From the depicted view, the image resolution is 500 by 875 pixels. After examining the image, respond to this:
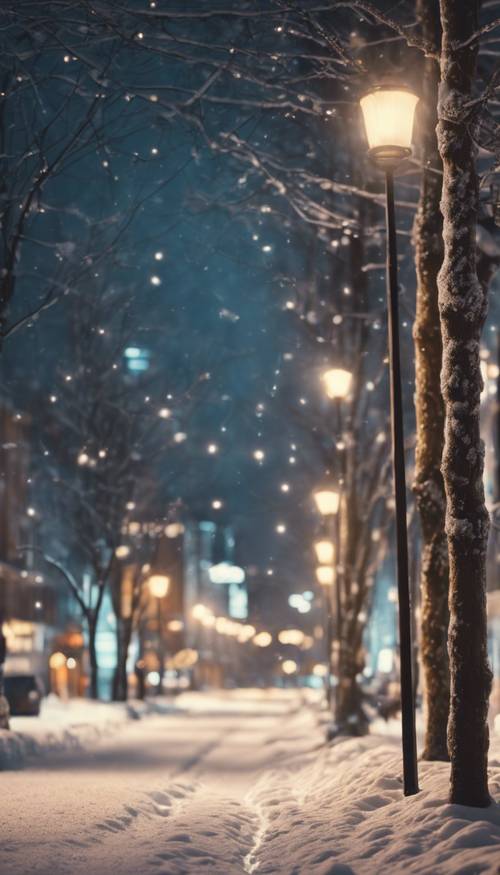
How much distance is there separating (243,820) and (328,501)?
11.9 meters

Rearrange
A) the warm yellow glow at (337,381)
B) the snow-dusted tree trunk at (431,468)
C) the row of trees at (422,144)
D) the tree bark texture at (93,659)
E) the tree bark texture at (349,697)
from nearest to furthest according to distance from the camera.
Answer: the row of trees at (422,144) → the snow-dusted tree trunk at (431,468) → the warm yellow glow at (337,381) → the tree bark texture at (349,697) → the tree bark texture at (93,659)

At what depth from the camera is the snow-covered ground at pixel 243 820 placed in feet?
31.0

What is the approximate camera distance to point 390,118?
11867 mm

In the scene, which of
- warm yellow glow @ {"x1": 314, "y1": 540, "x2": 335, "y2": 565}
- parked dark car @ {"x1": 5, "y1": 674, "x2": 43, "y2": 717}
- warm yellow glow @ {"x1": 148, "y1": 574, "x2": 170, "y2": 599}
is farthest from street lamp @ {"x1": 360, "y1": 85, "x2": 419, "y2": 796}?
warm yellow glow @ {"x1": 148, "y1": 574, "x2": 170, "y2": 599}

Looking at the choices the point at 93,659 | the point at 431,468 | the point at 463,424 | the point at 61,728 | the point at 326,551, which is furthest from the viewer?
the point at 93,659

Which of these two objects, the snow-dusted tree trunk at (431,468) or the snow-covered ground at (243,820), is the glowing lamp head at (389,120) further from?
the snow-covered ground at (243,820)

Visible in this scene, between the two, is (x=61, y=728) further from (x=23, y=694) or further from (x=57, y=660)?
(x=57, y=660)

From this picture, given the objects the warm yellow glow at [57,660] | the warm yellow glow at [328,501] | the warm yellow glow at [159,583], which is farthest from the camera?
the warm yellow glow at [57,660]

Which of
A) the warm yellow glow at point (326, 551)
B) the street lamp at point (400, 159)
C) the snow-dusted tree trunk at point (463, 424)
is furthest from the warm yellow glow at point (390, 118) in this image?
the warm yellow glow at point (326, 551)

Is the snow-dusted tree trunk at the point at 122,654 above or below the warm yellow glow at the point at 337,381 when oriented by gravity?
below

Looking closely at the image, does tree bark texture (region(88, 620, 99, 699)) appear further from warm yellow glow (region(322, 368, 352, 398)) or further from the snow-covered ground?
warm yellow glow (region(322, 368, 352, 398))

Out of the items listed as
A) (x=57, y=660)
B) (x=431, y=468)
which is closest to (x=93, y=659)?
(x=431, y=468)

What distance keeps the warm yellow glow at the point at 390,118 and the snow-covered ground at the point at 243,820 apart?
5625mm

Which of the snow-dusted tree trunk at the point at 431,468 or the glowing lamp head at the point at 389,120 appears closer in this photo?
the glowing lamp head at the point at 389,120
